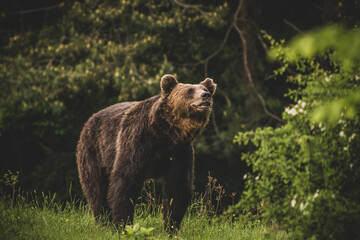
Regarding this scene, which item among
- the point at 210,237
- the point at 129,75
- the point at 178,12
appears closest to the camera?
the point at 210,237

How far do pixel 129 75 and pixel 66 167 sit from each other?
430 cm

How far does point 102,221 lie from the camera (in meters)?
5.32

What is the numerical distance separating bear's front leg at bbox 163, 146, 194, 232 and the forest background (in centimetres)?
570

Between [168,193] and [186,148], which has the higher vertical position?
[186,148]

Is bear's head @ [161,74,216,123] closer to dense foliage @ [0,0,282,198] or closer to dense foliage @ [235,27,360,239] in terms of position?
dense foliage @ [235,27,360,239]

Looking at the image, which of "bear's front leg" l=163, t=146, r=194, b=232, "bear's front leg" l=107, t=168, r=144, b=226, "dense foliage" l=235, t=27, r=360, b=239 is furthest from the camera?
"bear's front leg" l=163, t=146, r=194, b=232

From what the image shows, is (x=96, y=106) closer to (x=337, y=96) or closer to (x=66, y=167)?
(x=66, y=167)

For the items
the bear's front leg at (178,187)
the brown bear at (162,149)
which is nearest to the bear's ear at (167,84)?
the brown bear at (162,149)

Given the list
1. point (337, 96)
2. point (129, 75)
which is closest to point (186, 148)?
point (337, 96)

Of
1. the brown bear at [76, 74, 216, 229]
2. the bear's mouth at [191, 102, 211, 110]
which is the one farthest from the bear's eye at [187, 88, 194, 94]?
the bear's mouth at [191, 102, 211, 110]

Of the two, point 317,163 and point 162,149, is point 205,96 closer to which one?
point 162,149

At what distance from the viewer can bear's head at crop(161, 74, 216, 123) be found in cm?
476

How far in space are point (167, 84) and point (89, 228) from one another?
1875 mm

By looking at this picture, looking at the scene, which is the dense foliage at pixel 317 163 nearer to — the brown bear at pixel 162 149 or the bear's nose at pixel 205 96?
the bear's nose at pixel 205 96
